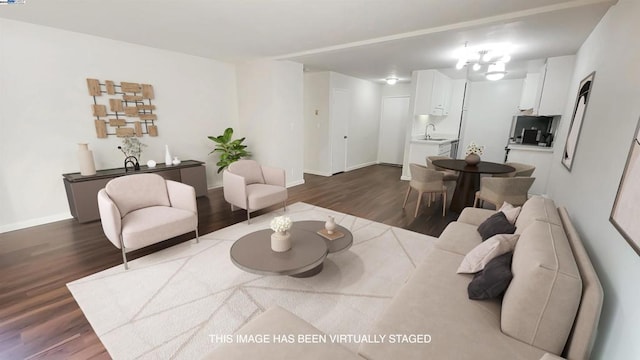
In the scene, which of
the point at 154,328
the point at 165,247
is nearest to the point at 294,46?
the point at 165,247

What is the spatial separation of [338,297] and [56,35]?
485 centimetres

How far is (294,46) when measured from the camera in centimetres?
411

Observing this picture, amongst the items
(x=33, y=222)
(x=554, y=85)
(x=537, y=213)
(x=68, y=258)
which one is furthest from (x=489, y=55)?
(x=33, y=222)

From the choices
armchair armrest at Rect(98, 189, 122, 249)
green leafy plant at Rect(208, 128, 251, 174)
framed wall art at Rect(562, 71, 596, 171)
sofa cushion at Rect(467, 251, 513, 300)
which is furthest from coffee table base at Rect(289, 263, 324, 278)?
green leafy plant at Rect(208, 128, 251, 174)

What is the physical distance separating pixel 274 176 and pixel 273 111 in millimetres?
1658

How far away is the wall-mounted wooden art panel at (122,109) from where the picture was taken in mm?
3838

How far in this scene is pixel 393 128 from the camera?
8.13m

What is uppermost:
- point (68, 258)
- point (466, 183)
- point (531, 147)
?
point (531, 147)

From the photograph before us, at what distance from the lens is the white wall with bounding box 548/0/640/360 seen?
120 cm

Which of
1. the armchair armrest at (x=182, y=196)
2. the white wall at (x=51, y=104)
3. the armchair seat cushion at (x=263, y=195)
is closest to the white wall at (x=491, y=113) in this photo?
the armchair seat cushion at (x=263, y=195)

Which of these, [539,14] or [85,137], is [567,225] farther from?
[85,137]

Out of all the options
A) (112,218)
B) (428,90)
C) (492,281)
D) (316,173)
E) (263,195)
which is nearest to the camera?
(492,281)

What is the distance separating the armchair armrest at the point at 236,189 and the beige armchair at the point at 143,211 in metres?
0.71

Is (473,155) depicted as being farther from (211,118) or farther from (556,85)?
(211,118)
